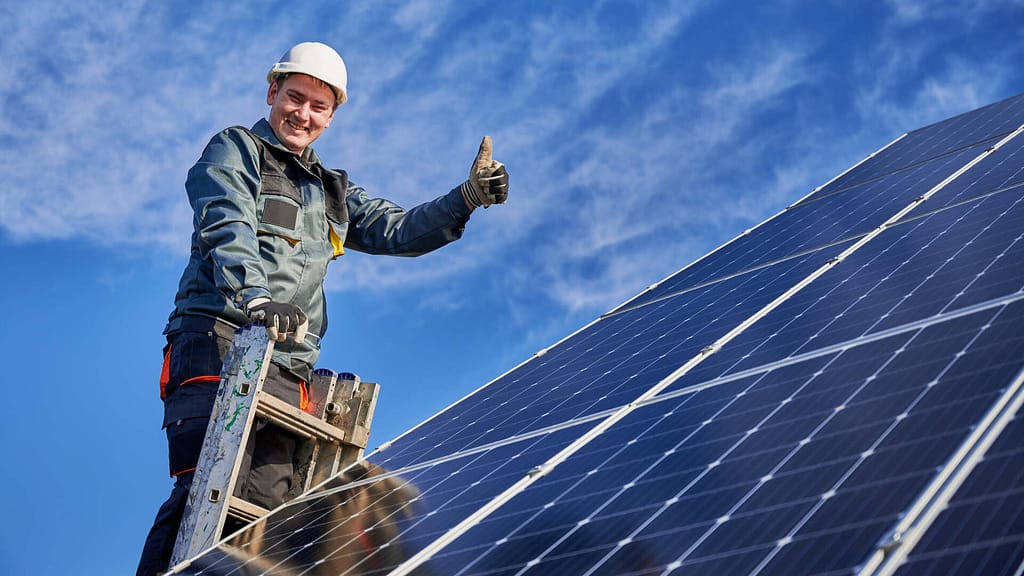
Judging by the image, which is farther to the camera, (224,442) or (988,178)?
(988,178)

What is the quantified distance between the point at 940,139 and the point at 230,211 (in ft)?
30.9

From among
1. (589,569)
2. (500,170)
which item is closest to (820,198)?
(500,170)

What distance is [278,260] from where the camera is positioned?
9.14 meters

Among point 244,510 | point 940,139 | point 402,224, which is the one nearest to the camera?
point 244,510

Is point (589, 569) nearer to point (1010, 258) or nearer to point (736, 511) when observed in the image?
point (736, 511)

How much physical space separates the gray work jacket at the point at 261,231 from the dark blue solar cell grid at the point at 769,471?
3019mm

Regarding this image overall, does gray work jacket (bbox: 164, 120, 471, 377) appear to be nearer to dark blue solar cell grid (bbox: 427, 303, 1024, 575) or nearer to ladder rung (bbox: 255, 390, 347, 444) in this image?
ladder rung (bbox: 255, 390, 347, 444)

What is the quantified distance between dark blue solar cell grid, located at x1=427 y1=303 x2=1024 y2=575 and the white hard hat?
162 inches

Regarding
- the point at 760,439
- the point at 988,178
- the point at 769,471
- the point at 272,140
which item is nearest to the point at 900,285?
the point at 760,439

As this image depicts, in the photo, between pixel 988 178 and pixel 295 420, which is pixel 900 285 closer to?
pixel 988 178

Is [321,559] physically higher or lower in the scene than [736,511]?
higher

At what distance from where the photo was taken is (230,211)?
28.5 ft

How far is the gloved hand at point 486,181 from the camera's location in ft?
33.4

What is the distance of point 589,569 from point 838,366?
2.05 m
